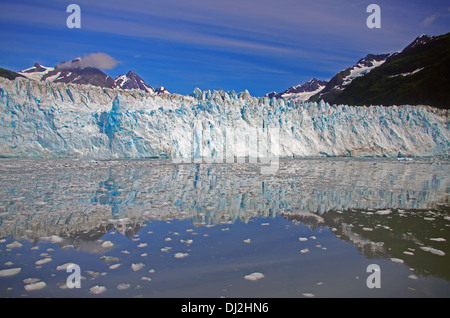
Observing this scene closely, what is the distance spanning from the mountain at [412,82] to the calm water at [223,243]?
191 feet

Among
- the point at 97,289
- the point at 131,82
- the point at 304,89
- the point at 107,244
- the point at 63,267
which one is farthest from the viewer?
the point at 304,89

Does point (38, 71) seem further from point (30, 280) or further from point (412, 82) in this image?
point (30, 280)

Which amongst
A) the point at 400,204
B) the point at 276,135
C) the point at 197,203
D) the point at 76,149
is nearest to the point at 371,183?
the point at 400,204

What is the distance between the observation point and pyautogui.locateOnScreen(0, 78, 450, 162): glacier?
20156 mm

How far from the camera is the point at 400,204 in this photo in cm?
720

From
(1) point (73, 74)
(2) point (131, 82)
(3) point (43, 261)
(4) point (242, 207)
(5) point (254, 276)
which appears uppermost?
(1) point (73, 74)

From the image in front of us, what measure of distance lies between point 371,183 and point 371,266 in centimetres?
758

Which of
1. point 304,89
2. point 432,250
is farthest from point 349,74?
point 432,250

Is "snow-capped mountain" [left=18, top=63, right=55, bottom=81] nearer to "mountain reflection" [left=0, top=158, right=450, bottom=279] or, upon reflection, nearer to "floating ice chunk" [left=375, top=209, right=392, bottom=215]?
"mountain reflection" [left=0, top=158, right=450, bottom=279]

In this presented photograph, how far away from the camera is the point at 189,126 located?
22438mm

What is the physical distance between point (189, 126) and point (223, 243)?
18.4 metres

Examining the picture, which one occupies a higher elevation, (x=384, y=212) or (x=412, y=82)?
(x=412, y=82)

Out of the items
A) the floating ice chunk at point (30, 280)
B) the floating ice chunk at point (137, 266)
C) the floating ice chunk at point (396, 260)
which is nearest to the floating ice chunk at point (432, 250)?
the floating ice chunk at point (396, 260)

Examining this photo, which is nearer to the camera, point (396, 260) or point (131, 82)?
point (396, 260)
